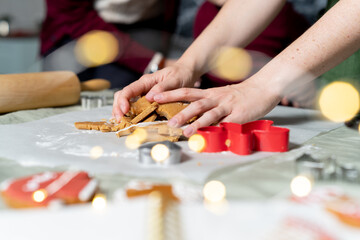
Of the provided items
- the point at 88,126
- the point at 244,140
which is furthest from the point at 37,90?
the point at 244,140

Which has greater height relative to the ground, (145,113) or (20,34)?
(20,34)

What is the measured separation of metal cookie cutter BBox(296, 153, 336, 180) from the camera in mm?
584

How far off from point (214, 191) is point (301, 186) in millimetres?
129

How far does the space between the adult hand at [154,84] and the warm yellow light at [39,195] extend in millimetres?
486

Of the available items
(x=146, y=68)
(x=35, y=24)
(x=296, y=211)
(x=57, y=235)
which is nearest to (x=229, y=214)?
(x=296, y=211)

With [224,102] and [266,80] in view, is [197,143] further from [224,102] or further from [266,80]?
[266,80]

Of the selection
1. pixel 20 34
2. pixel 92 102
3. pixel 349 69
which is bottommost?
pixel 92 102

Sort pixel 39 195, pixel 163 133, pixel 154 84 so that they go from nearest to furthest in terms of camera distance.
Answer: pixel 39 195
pixel 163 133
pixel 154 84

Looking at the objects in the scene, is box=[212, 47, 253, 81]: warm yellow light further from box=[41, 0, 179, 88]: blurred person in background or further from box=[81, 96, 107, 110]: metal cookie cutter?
box=[81, 96, 107, 110]: metal cookie cutter

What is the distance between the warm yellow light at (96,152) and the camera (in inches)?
28.3

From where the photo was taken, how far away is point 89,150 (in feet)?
2.49

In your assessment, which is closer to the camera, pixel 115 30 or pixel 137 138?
pixel 137 138

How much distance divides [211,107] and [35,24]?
3237 mm

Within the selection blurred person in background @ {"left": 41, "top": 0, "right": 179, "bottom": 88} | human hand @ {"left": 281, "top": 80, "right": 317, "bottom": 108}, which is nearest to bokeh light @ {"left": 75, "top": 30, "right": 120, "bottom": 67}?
blurred person in background @ {"left": 41, "top": 0, "right": 179, "bottom": 88}
